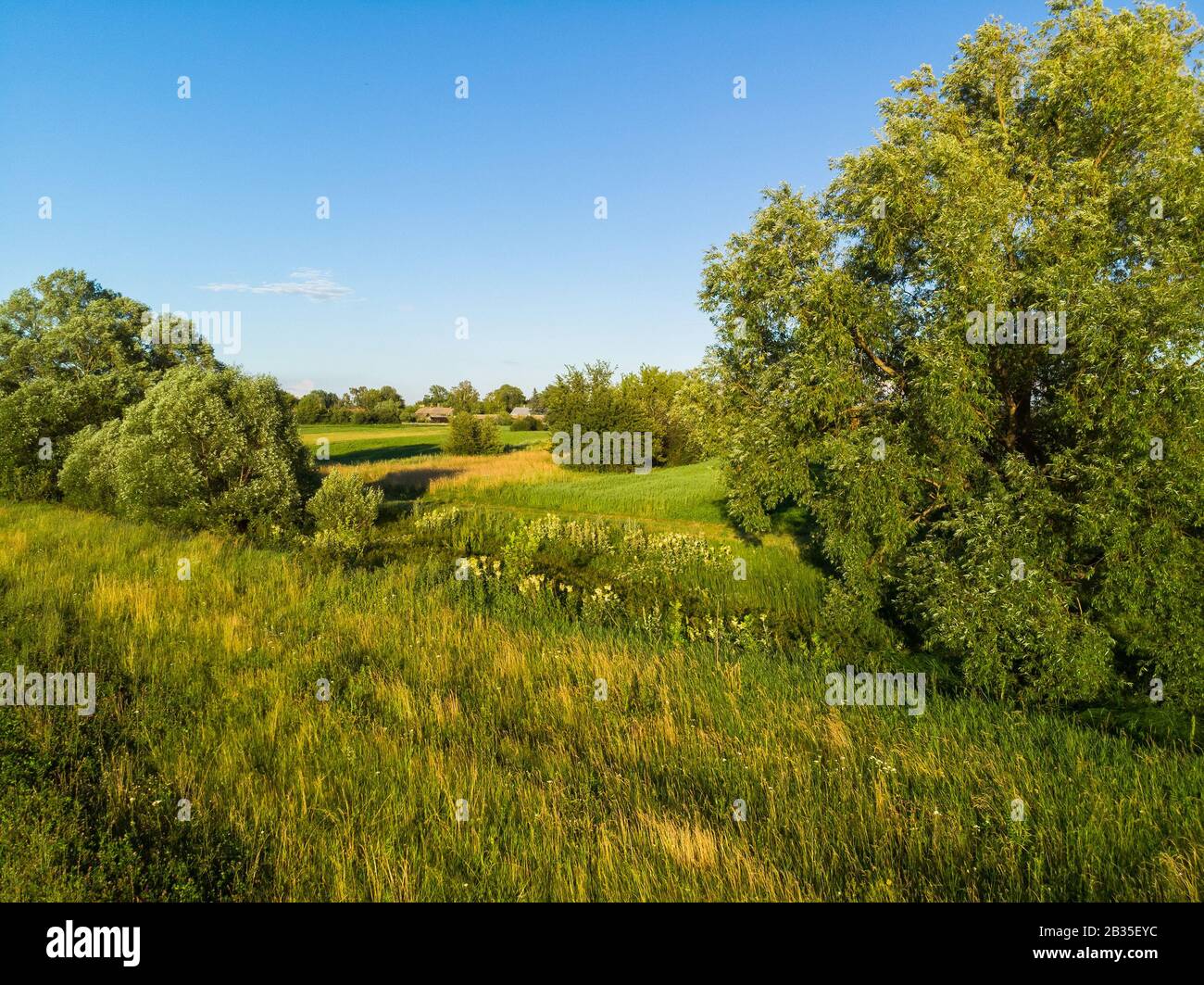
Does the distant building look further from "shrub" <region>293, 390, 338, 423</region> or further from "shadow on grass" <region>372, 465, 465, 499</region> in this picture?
"shadow on grass" <region>372, 465, 465, 499</region>

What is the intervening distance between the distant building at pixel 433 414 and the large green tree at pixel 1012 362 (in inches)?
4172

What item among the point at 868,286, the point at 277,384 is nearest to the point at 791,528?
the point at 868,286

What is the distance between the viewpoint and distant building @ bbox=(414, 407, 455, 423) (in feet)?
380

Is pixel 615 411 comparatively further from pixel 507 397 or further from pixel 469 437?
pixel 507 397

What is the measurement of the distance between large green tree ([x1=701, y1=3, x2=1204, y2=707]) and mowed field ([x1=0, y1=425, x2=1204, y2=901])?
6.36 ft

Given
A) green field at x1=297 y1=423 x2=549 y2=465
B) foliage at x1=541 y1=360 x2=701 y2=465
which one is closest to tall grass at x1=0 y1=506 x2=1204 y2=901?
foliage at x1=541 y1=360 x2=701 y2=465

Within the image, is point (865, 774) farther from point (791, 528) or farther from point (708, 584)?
point (791, 528)

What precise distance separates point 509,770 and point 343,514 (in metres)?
14.0

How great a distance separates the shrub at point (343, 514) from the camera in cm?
1656

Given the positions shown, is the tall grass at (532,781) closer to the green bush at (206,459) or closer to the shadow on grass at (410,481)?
the green bush at (206,459)

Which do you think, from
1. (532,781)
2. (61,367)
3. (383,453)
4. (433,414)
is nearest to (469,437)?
(383,453)

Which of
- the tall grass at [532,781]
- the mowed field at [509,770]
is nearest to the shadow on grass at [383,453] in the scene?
the mowed field at [509,770]

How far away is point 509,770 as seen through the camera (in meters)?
5.59

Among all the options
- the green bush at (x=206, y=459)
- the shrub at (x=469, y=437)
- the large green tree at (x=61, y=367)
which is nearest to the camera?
the green bush at (x=206, y=459)
